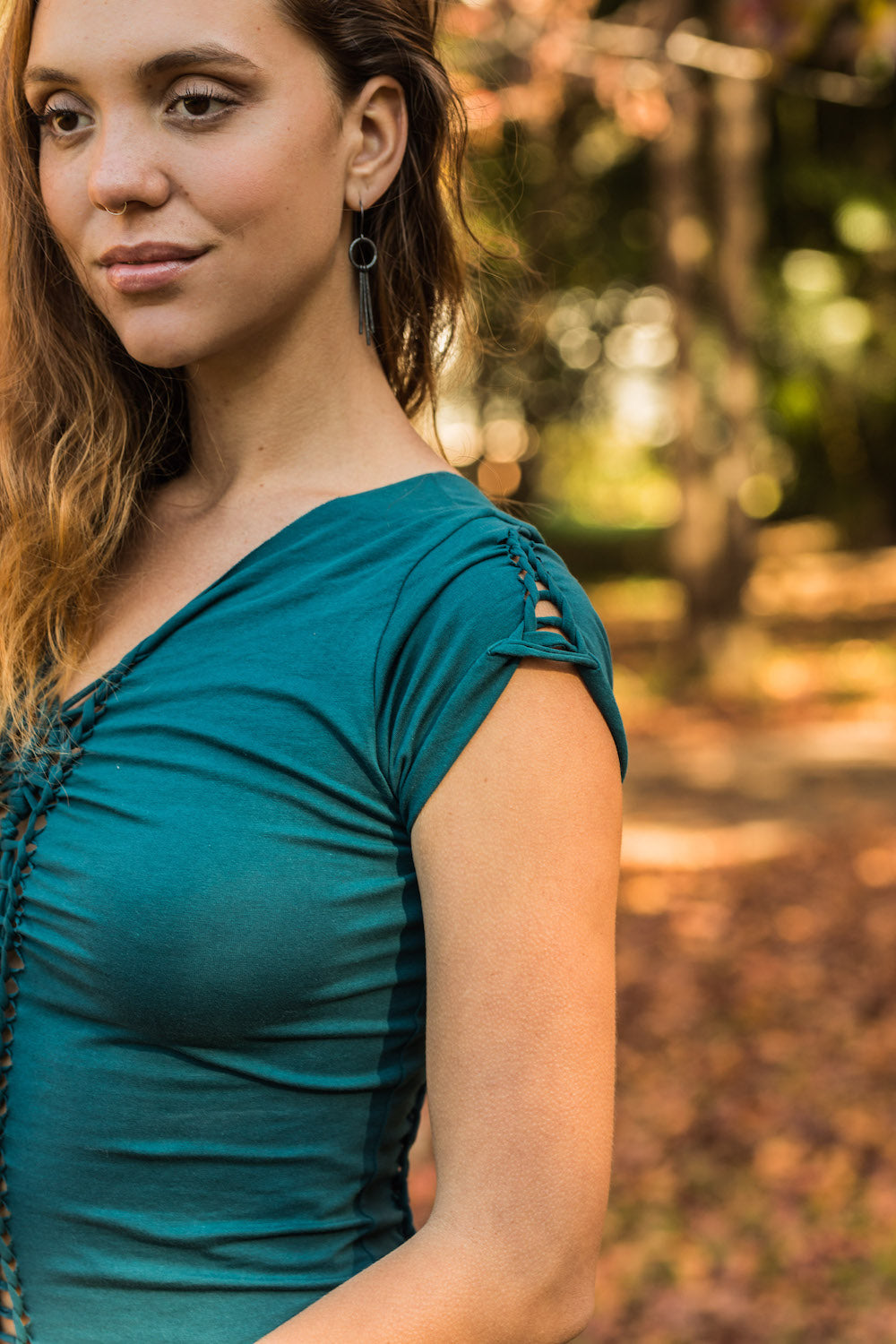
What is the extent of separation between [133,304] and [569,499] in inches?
1065

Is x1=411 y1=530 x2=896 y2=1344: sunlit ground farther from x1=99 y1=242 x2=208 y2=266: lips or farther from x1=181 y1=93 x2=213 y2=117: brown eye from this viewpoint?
x1=181 y1=93 x2=213 y2=117: brown eye

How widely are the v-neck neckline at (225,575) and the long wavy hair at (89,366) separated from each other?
0.17 ft

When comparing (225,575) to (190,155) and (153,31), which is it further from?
(153,31)

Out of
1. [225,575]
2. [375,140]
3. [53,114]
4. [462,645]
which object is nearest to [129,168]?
[53,114]

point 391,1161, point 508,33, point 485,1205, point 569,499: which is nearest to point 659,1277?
point 391,1161

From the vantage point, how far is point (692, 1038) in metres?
5.85

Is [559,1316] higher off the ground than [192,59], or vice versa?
[192,59]

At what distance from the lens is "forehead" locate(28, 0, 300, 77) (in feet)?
4.47

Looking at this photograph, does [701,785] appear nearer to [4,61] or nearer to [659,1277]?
[659,1277]

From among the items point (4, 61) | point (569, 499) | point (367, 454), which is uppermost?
point (4, 61)

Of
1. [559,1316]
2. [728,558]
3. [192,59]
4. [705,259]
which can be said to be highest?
[192,59]

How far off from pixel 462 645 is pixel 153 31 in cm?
65

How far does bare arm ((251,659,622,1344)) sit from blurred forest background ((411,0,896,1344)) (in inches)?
34.7

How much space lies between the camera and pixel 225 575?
4.92 feet
